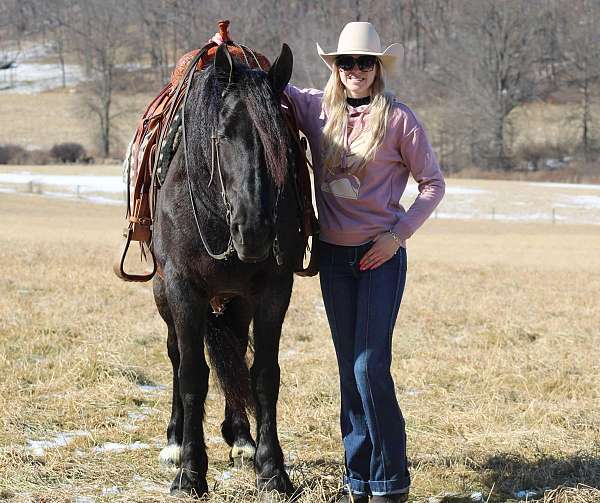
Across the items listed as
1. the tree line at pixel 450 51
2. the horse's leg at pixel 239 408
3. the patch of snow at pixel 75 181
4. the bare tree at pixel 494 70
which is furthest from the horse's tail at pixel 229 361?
the bare tree at pixel 494 70

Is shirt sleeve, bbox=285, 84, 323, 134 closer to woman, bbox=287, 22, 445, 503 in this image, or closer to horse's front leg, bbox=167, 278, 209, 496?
woman, bbox=287, 22, 445, 503

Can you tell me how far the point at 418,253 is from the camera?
20797 millimetres

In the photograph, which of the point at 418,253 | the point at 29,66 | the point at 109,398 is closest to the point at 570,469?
the point at 109,398

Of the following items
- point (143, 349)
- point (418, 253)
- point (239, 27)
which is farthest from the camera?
point (239, 27)

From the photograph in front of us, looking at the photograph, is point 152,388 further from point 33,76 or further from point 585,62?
point 33,76

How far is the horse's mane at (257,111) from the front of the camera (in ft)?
A: 11.8

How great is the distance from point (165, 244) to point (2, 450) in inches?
62.6

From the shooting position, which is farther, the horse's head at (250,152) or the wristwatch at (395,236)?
the wristwatch at (395,236)

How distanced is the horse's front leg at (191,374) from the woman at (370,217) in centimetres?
66

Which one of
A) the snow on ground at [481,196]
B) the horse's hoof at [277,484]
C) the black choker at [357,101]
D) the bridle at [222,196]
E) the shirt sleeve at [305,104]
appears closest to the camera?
the bridle at [222,196]

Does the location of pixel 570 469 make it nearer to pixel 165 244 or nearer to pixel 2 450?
pixel 165 244

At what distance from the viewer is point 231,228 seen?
3.59 meters

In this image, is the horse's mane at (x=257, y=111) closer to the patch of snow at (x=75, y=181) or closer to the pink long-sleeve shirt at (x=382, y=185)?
the pink long-sleeve shirt at (x=382, y=185)

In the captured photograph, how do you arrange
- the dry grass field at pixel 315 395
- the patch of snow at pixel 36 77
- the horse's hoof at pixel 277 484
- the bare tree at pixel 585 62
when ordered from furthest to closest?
1. the patch of snow at pixel 36 77
2. the bare tree at pixel 585 62
3. the dry grass field at pixel 315 395
4. the horse's hoof at pixel 277 484
